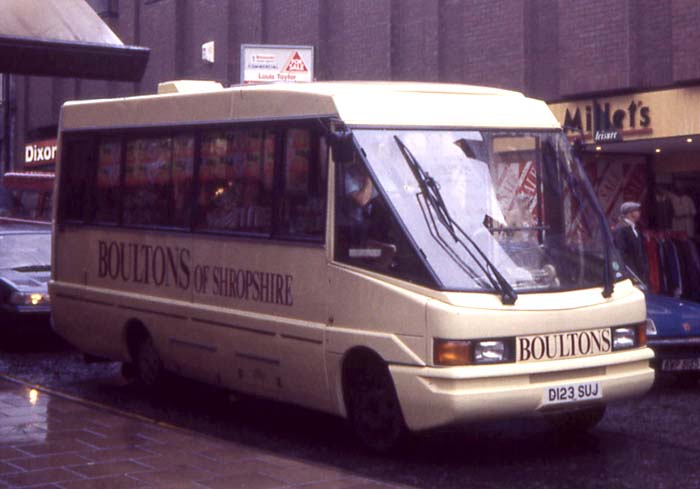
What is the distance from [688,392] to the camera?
12.0 meters

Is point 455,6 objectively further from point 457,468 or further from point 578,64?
point 457,468

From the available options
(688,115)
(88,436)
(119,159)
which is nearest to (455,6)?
(688,115)

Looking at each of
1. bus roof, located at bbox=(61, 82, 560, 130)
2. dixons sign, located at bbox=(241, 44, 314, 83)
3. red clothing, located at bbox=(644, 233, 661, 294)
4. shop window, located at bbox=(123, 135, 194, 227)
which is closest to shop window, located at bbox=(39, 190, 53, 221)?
dixons sign, located at bbox=(241, 44, 314, 83)

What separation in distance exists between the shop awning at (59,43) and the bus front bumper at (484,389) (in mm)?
3097

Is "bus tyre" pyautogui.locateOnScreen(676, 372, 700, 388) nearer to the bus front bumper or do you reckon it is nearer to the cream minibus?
the cream minibus

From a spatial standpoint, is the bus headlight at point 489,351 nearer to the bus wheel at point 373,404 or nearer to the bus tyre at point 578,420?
the bus wheel at point 373,404

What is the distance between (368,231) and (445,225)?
1.92 ft

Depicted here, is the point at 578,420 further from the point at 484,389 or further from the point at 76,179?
the point at 76,179

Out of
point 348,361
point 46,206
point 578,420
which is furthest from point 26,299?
point 46,206

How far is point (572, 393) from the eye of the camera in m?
8.68

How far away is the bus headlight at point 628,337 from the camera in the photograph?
9.08 metres

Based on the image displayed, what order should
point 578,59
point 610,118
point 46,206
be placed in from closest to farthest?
1. point 610,118
2. point 578,59
3. point 46,206

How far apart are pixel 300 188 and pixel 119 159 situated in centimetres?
344

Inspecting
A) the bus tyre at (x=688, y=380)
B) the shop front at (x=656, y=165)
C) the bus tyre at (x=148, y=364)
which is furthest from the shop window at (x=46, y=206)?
the bus tyre at (x=688, y=380)
